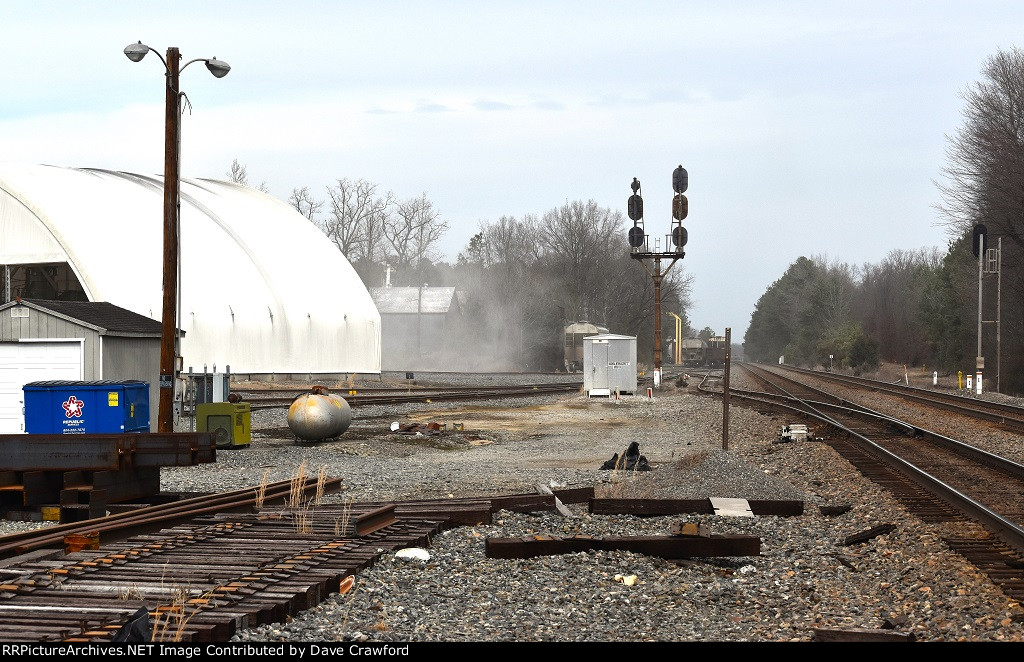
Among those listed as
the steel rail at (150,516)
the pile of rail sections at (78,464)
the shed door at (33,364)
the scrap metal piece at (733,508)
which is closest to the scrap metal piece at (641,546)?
the scrap metal piece at (733,508)

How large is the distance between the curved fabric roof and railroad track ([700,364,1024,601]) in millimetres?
24843

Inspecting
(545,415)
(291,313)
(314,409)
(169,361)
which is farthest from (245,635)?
(291,313)

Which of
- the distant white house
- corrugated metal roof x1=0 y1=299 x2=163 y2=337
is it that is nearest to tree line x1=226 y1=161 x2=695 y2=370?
the distant white house

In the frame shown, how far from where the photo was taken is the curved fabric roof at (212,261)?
4334 cm

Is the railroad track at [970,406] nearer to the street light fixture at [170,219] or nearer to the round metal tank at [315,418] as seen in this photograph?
the round metal tank at [315,418]

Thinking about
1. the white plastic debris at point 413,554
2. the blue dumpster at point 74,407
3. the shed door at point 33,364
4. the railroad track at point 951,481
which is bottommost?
the white plastic debris at point 413,554

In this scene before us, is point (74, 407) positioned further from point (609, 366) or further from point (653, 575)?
point (609, 366)

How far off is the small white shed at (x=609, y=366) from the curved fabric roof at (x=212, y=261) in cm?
1479

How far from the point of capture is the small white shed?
40.0 m

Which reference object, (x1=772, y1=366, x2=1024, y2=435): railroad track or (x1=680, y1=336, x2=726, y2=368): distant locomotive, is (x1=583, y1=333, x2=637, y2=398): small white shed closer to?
(x1=772, y1=366, x2=1024, y2=435): railroad track

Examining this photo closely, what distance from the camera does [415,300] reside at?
297ft

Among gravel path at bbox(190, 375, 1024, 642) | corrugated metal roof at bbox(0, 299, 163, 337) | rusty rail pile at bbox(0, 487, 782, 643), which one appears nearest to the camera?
rusty rail pile at bbox(0, 487, 782, 643)

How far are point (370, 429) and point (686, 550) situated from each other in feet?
56.9

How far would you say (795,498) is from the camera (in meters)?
13.5
